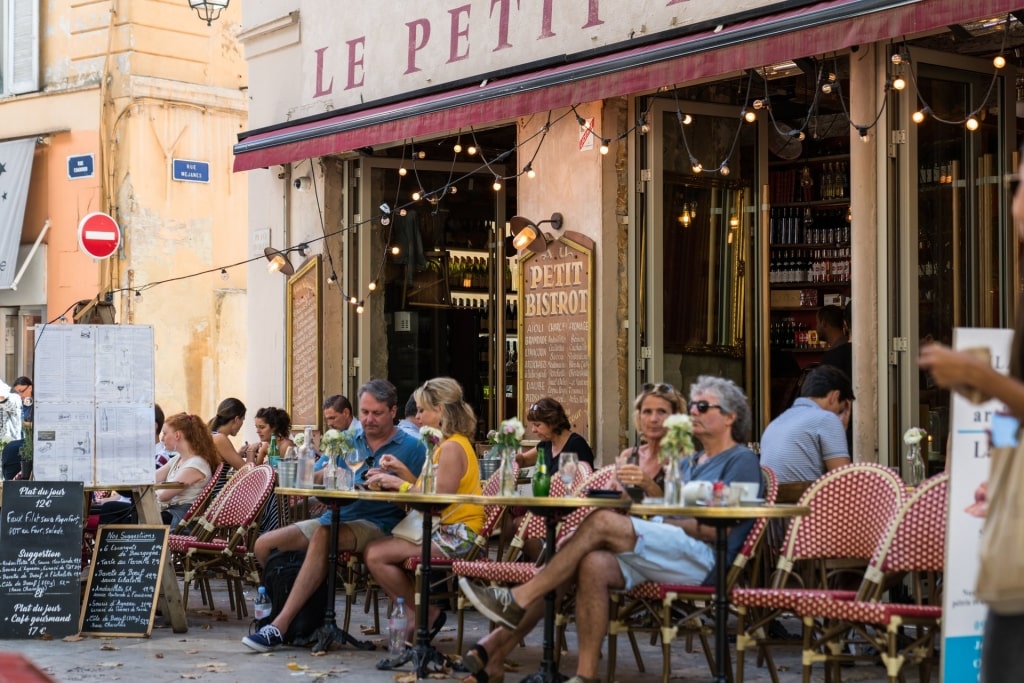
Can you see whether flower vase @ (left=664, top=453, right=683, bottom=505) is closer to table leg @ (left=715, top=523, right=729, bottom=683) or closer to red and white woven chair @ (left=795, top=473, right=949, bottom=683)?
table leg @ (left=715, top=523, right=729, bottom=683)

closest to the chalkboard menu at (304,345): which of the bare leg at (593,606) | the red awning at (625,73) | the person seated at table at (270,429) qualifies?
the red awning at (625,73)

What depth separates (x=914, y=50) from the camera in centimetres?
907

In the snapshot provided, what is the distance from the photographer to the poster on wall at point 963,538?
199 inches

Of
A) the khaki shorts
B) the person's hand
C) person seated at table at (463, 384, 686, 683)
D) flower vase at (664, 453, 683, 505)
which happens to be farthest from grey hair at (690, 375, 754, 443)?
the khaki shorts

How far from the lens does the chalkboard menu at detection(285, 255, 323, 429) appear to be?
45.2 ft

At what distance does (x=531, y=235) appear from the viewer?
11.4 meters

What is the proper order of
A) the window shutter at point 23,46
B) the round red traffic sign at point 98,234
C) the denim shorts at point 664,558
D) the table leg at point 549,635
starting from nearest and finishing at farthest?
1. the denim shorts at point 664,558
2. the table leg at point 549,635
3. the round red traffic sign at point 98,234
4. the window shutter at point 23,46

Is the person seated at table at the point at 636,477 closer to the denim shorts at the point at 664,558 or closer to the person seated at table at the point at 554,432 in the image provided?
the denim shorts at the point at 664,558

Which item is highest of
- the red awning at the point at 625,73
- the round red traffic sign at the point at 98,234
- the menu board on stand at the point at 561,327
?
the red awning at the point at 625,73

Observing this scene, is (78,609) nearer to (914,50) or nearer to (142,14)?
(914,50)

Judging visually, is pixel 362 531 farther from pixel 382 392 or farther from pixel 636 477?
A: pixel 636 477

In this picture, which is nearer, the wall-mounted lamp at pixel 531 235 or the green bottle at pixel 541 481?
the green bottle at pixel 541 481

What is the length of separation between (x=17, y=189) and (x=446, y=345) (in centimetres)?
823

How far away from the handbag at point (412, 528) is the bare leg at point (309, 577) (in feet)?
1.05
